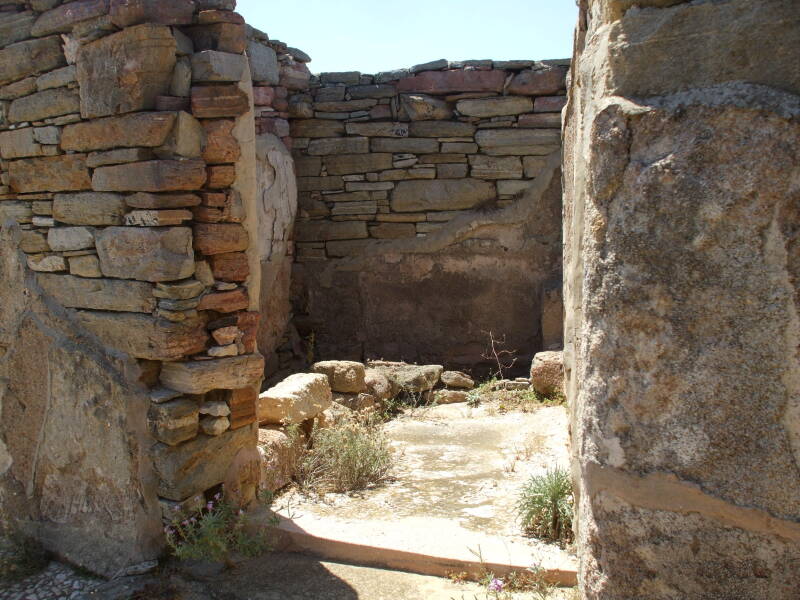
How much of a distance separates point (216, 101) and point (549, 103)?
4.07 m

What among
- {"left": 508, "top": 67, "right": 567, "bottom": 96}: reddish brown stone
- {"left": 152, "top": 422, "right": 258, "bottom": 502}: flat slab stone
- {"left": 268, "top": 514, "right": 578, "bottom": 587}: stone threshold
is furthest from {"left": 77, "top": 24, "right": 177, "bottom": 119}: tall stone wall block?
{"left": 508, "top": 67, "right": 567, "bottom": 96}: reddish brown stone

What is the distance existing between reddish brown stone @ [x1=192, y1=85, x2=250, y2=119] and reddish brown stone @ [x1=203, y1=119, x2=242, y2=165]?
0.03 m

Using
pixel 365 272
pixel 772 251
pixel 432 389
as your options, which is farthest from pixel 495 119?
pixel 772 251

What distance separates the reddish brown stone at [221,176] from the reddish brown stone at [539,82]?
394 cm

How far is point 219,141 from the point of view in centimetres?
299

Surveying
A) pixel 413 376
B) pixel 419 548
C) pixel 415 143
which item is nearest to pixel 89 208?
pixel 419 548

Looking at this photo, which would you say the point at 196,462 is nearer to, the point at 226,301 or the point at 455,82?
the point at 226,301

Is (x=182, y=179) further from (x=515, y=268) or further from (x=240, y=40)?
(x=515, y=268)

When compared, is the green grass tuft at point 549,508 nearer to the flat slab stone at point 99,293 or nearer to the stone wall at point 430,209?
the flat slab stone at point 99,293

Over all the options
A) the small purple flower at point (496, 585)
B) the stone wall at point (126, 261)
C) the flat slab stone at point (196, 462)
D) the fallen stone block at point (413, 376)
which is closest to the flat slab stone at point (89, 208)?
the stone wall at point (126, 261)

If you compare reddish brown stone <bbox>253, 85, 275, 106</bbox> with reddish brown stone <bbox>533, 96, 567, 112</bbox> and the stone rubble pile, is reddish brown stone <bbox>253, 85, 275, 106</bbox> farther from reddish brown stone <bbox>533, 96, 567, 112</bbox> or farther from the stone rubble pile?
the stone rubble pile

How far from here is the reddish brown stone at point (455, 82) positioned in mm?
6352

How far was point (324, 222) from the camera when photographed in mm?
6883

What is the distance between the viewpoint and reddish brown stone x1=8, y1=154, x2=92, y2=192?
3.08 metres
